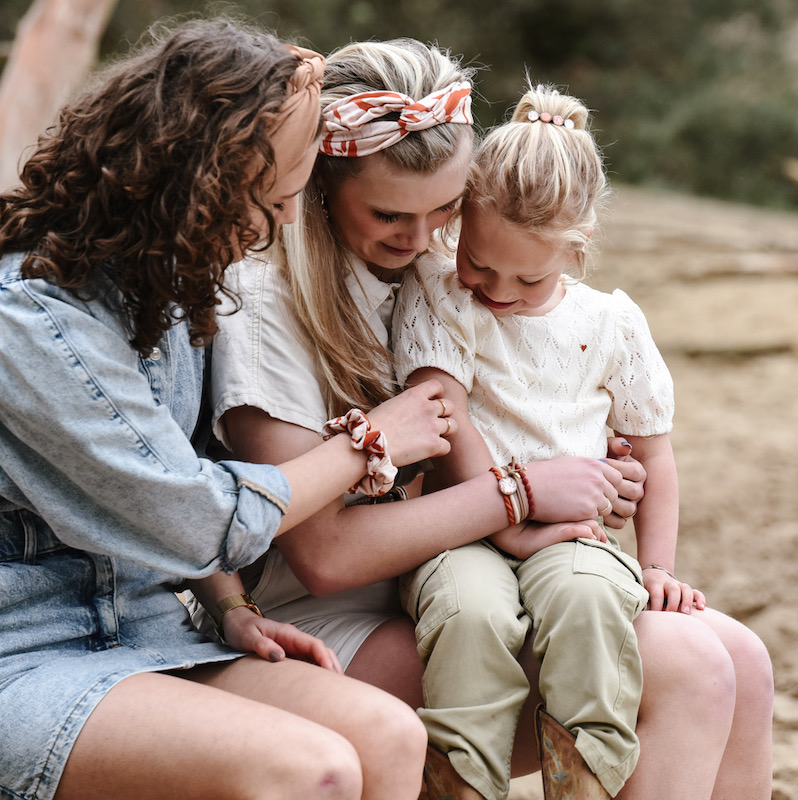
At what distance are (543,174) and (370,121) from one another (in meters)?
0.34

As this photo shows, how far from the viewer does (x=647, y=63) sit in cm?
1378

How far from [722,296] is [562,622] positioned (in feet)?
18.3

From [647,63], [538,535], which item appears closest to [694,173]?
[647,63]

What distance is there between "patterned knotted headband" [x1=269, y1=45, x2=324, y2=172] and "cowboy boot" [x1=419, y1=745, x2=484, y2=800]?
909 millimetres

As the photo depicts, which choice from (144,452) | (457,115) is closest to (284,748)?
(144,452)

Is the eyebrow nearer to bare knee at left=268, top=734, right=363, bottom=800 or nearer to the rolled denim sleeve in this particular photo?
the rolled denim sleeve

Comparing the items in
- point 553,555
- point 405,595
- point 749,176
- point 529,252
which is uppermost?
point 529,252

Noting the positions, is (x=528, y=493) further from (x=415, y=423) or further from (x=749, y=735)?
(x=749, y=735)

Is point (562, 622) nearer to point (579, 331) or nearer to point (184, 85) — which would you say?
point (579, 331)

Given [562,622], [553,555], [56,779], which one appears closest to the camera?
[56,779]

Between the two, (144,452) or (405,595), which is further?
(405,595)

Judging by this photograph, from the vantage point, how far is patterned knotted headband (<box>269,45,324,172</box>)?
4.88 ft

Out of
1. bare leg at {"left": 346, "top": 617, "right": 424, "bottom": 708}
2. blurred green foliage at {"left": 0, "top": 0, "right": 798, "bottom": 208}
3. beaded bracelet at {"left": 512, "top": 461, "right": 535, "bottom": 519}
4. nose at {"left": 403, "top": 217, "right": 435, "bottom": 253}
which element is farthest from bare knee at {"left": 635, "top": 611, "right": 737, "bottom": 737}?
blurred green foliage at {"left": 0, "top": 0, "right": 798, "bottom": 208}

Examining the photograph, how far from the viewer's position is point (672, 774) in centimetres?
163
